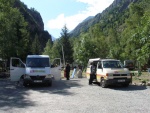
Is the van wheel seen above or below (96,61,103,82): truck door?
below

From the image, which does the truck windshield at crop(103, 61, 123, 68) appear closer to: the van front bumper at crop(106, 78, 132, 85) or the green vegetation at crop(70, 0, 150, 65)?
the green vegetation at crop(70, 0, 150, 65)

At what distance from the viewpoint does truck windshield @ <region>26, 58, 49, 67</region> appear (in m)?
20.8

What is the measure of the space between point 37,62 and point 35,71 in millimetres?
1304

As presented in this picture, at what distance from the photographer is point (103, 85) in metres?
18.5

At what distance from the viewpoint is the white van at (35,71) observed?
1969 cm

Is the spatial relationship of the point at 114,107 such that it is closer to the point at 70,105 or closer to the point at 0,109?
the point at 70,105

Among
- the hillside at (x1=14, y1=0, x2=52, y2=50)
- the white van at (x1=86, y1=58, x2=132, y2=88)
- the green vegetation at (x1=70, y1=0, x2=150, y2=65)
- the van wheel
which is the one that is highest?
the hillside at (x1=14, y1=0, x2=52, y2=50)

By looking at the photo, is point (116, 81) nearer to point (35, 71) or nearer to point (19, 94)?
point (35, 71)

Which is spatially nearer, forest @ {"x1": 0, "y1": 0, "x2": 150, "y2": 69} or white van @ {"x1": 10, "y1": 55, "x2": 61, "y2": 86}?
forest @ {"x1": 0, "y1": 0, "x2": 150, "y2": 69}

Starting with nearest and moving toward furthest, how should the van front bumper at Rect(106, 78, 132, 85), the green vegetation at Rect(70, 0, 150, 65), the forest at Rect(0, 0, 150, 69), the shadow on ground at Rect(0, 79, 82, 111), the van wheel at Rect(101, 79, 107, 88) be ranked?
the shadow on ground at Rect(0, 79, 82, 111) < the van front bumper at Rect(106, 78, 132, 85) < the green vegetation at Rect(70, 0, 150, 65) < the van wheel at Rect(101, 79, 107, 88) < the forest at Rect(0, 0, 150, 69)

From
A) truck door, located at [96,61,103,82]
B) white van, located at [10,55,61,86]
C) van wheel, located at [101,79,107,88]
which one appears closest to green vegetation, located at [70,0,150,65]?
truck door, located at [96,61,103,82]

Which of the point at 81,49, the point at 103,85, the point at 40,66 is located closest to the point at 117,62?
the point at 103,85

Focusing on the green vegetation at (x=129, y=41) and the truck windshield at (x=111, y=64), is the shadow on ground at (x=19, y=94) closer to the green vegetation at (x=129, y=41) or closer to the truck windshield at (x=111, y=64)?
the truck windshield at (x=111, y=64)

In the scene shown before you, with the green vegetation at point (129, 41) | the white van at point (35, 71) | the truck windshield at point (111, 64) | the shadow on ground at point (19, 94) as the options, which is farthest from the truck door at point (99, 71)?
the white van at point (35, 71)
